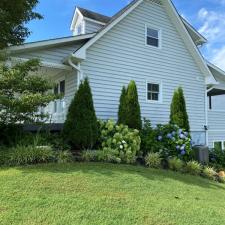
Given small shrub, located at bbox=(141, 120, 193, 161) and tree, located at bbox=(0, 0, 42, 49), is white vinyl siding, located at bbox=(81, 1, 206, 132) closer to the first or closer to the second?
small shrub, located at bbox=(141, 120, 193, 161)

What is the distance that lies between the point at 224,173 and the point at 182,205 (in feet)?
16.4

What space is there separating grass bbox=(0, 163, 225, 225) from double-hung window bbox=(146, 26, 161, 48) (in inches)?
333

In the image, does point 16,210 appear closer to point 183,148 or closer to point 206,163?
point 183,148

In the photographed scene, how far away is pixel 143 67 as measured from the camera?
14164mm

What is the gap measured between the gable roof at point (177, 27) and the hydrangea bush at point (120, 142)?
11.3ft

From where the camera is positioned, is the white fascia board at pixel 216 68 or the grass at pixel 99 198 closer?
the grass at pixel 99 198

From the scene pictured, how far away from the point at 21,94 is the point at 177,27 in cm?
994

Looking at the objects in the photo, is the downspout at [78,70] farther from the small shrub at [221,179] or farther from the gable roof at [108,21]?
the small shrub at [221,179]

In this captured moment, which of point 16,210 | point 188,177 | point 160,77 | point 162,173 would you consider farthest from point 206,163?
point 16,210

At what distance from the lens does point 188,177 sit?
8.87 meters

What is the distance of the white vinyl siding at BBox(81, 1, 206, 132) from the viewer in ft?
42.0

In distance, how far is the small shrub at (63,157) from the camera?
25.9 ft

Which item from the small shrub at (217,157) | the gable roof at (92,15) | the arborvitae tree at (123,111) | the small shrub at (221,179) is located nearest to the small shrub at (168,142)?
the arborvitae tree at (123,111)

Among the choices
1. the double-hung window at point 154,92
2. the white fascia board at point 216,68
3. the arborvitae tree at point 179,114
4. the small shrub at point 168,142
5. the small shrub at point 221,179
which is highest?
the white fascia board at point 216,68
